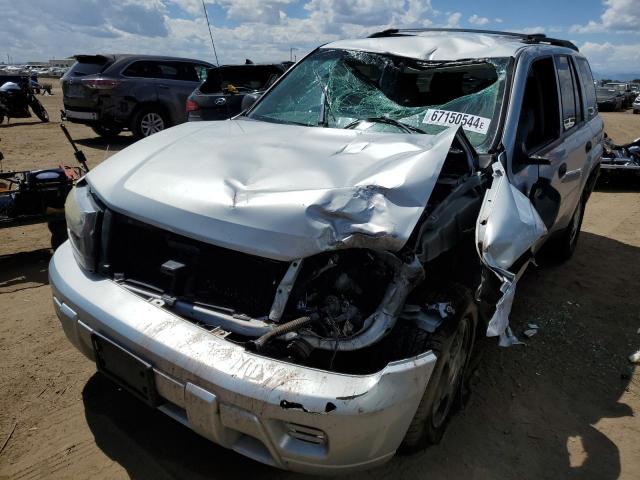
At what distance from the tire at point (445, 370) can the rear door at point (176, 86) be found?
9483 millimetres

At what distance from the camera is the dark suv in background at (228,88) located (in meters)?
8.48

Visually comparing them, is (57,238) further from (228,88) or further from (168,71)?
(168,71)

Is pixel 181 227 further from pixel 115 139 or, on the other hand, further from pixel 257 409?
pixel 115 139

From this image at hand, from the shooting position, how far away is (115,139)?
455 inches

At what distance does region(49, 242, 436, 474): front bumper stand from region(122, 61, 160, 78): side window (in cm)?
955

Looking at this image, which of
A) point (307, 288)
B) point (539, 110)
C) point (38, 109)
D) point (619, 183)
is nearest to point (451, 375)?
point (307, 288)

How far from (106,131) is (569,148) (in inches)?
404

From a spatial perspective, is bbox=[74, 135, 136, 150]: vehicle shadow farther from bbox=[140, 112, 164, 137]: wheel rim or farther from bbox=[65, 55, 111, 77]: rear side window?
bbox=[65, 55, 111, 77]: rear side window

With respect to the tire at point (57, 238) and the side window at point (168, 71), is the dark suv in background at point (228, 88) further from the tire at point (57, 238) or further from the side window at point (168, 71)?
the tire at point (57, 238)

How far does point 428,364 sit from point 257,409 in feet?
2.08

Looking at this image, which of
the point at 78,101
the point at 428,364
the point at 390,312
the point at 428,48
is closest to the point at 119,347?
the point at 390,312

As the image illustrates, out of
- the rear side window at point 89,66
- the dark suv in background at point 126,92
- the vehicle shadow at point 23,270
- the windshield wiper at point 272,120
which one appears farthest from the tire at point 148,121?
the windshield wiper at point 272,120

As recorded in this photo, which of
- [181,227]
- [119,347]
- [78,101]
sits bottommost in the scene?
[78,101]

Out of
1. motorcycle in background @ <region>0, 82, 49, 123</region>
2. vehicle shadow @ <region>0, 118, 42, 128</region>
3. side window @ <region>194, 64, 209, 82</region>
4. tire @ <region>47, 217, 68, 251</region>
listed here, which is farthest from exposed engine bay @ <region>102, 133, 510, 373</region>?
vehicle shadow @ <region>0, 118, 42, 128</region>
